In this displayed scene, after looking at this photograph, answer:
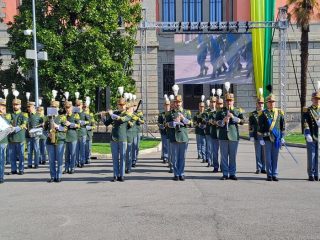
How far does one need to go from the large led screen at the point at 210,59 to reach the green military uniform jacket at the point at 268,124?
19.9 m

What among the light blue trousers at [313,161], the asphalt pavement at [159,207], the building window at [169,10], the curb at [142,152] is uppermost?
the building window at [169,10]

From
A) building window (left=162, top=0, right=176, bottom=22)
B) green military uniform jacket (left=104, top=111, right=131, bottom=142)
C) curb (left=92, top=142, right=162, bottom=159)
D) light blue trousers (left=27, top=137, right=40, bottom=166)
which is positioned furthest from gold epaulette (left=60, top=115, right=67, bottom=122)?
building window (left=162, top=0, right=176, bottom=22)

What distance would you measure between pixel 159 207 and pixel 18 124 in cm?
661

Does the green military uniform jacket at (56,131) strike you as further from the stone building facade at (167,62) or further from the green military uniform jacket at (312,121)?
the stone building facade at (167,62)

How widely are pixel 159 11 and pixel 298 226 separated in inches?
1326

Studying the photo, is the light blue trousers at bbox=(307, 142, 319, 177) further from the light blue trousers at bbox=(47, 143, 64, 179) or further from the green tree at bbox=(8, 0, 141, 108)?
the green tree at bbox=(8, 0, 141, 108)

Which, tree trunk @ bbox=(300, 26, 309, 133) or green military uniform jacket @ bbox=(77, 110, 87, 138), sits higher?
tree trunk @ bbox=(300, 26, 309, 133)

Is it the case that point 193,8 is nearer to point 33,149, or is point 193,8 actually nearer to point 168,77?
point 168,77

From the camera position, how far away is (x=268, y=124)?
11.7 metres

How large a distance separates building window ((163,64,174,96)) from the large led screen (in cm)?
689

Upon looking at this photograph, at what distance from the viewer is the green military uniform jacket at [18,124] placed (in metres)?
13.5

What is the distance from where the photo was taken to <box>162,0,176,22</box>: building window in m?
39.3

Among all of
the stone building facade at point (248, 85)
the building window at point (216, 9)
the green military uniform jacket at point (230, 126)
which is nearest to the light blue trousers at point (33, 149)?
the green military uniform jacket at point (230, 126)

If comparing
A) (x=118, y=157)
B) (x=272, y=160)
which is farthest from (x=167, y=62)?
(x=272, y=160)
